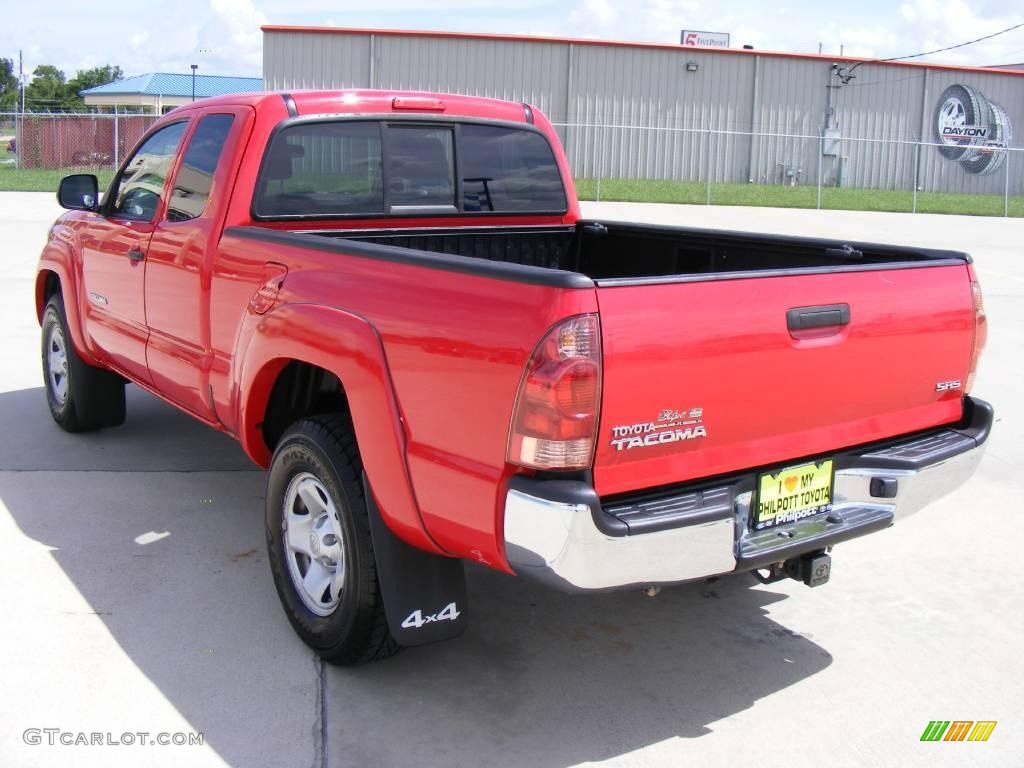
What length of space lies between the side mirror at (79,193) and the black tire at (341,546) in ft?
8.44

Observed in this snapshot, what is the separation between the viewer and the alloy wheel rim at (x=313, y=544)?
148 inches

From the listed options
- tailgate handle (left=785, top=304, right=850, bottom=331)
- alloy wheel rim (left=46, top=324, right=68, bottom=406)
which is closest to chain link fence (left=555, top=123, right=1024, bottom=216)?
alloy wheel rim (left=46, top=324, right=68, bottom=406)

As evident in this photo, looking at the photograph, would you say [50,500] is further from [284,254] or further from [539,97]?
[539,97]

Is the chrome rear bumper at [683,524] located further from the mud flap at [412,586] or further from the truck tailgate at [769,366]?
the mud flap at [412,586]

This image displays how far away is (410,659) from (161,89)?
269 feet

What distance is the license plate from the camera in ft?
10.9

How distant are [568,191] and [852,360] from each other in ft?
8.03

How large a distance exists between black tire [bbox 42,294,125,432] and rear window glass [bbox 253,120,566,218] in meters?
2.15

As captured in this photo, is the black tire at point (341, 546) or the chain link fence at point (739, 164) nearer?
the black tire at point (341, 546)

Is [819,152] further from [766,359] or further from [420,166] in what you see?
[766,359]

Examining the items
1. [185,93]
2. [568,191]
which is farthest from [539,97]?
[185,93]

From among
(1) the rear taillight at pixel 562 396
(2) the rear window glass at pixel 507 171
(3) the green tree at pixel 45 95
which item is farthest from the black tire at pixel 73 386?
(3) the green tree at pixel 45 95

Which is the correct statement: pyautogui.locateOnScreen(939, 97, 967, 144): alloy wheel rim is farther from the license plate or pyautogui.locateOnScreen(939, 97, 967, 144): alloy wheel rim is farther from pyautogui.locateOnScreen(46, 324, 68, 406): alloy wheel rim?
the license plate

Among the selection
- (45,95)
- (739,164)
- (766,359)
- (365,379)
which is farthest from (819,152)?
(45,95)
